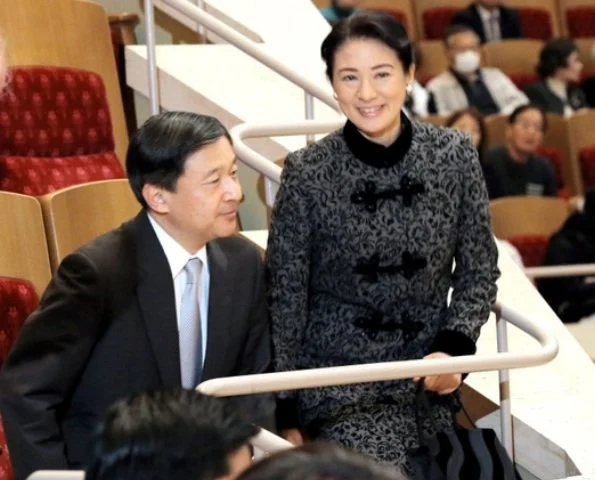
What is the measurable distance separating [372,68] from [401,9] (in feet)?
15.6

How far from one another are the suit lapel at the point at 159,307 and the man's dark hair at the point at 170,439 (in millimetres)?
883

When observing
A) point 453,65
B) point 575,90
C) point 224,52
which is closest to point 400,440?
point 224,52

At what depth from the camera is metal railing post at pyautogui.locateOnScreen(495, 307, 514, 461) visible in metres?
2.65

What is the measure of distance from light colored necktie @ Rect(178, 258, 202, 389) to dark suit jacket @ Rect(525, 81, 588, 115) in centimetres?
475

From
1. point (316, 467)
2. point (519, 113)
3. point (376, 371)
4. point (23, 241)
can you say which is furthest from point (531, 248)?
point (316, 467)

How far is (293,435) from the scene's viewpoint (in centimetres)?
239

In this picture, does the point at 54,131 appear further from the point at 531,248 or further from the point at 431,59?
the point at 431,59

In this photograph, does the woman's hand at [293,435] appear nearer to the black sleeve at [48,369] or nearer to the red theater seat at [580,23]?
the black sleeve at [48,369]

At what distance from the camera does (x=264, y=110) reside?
3730mm

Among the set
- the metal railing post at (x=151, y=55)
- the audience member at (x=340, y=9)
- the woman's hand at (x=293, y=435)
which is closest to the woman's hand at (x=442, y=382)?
the woman's hand at (x=293, y=435)

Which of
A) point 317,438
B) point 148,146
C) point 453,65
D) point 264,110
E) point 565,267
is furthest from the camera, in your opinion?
point 453,65

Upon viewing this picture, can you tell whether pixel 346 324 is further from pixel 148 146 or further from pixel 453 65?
pixel 453 65

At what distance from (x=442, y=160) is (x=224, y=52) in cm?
169

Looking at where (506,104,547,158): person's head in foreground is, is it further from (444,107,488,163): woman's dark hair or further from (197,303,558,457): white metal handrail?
(197,303,558,457): white metal handrail
